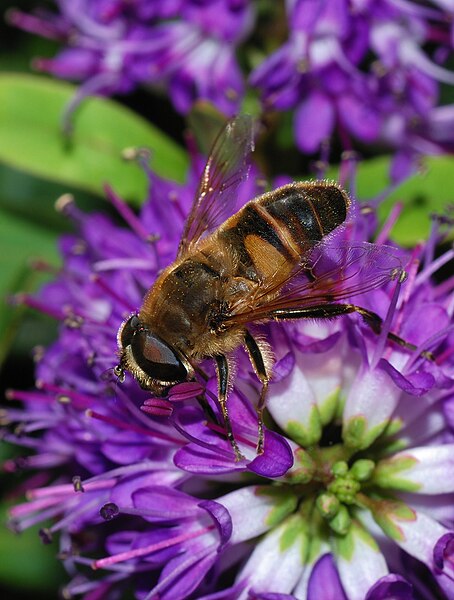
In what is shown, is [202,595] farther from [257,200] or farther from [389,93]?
[389,93]

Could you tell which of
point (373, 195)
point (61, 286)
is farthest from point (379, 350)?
point (61, 286)

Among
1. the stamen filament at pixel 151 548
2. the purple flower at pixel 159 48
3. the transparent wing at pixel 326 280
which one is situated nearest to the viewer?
A: the transparent wing at pixel 326 280

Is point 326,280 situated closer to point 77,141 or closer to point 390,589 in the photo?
point 390,589

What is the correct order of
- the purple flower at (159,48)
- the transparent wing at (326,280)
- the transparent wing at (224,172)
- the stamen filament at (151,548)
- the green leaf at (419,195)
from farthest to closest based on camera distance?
1. the purple flower at (159,48)
2. the green leaf at (419,195)
3. the transparent wing at (224,172)
4. the stamen filament at (151,548)
5. the transparent wing at (326,280)

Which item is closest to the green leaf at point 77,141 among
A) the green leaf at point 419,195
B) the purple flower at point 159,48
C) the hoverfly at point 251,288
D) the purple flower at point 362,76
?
the purple flower at point 159,48

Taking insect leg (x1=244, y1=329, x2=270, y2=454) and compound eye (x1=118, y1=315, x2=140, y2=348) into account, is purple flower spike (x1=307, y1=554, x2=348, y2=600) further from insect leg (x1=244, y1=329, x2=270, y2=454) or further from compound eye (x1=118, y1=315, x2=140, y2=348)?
compound eye (x1=118, y1=315, x2=140, y2=348)

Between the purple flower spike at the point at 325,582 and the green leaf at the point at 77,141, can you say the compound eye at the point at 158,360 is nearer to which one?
the purple flower spike at the point at 325,582

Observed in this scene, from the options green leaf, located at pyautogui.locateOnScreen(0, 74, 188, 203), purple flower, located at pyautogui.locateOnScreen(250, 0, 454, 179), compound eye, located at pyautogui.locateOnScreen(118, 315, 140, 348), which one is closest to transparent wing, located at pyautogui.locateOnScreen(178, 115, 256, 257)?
compound eye, located at pyautogui.locateOnScreen(118, 315, 140, 348)
